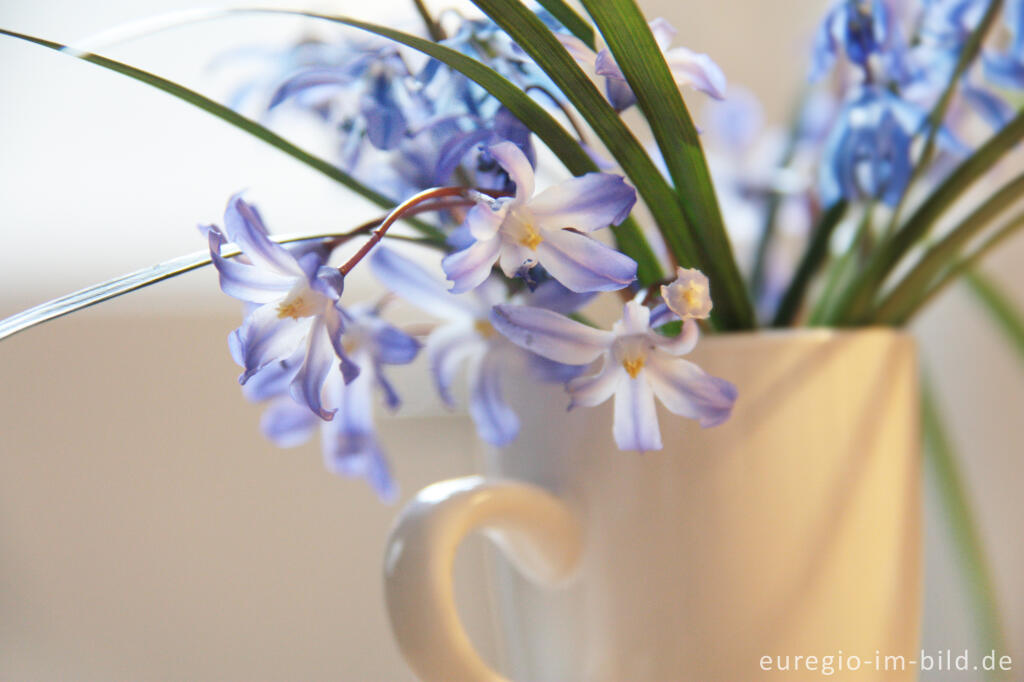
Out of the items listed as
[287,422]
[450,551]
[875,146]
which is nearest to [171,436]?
[287,422]

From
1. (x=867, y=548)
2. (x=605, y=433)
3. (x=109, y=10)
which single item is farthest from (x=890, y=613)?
(x=109, y=10)

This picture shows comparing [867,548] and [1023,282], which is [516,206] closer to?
[867,548]

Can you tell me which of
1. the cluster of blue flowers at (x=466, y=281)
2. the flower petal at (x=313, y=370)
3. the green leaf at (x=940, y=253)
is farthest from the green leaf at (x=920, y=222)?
the flower petal at (x=313, y=370)

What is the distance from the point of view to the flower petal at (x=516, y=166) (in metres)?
0.23

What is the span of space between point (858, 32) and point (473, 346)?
0.21m

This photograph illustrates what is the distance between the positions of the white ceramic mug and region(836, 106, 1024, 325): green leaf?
Result: 32mm

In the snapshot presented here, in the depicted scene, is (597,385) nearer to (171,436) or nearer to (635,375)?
(635,375)

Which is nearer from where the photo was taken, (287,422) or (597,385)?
(597,385)

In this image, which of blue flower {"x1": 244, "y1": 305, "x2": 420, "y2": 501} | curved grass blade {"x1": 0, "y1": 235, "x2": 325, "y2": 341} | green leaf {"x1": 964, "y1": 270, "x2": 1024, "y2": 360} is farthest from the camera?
green leaf {"x1": 964, "y1": 270, "x2": 1024, "y2": 360}

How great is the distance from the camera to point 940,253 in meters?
0.34

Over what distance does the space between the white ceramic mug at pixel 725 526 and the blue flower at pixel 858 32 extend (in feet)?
0.40

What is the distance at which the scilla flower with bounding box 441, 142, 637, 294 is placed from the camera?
0.24 metres

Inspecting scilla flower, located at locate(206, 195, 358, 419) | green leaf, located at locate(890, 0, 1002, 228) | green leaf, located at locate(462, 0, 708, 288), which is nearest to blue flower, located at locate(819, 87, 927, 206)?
green leaf, located at locate(890, 0, 1002, 228)

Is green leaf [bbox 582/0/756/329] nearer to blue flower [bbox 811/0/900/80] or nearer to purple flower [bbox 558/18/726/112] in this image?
purple flower [bbox 558/18/726/112]
